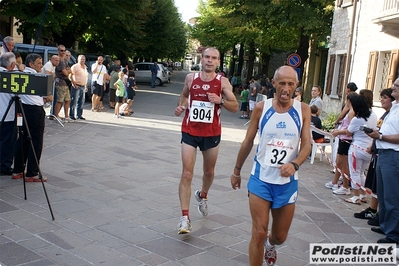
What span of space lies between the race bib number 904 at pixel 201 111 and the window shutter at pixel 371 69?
11538mm

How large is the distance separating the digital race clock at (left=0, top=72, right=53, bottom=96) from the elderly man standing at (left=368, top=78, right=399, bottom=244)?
12.9ft

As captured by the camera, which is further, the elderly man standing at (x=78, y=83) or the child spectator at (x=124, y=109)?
the child spectator at (x=124, y=109)

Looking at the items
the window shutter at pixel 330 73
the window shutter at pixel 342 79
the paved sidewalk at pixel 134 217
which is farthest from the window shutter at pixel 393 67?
the window shutter at pixel 330 73

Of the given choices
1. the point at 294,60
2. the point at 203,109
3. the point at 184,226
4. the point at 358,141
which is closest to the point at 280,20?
the point at 294,60

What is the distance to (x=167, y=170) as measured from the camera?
9.12 m

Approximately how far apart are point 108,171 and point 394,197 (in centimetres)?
476

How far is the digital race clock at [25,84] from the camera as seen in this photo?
5879mm

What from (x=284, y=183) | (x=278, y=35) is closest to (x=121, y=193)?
(x=284, y=183)

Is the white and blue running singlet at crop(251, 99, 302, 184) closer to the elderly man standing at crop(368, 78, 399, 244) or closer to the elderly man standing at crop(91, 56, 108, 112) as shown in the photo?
the elderly man standing at crop(368, 78, 399, 244)

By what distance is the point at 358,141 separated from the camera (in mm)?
7918

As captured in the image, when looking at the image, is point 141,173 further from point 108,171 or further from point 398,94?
point 398,94

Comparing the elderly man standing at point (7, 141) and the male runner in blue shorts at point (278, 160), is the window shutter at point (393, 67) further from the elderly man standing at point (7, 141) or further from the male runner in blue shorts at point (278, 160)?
the male runner in blue shorts at point (278, 160)

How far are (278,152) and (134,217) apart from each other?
250cm

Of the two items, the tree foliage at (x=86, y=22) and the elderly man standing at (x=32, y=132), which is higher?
the tree foliage at (x=86, y=22)
